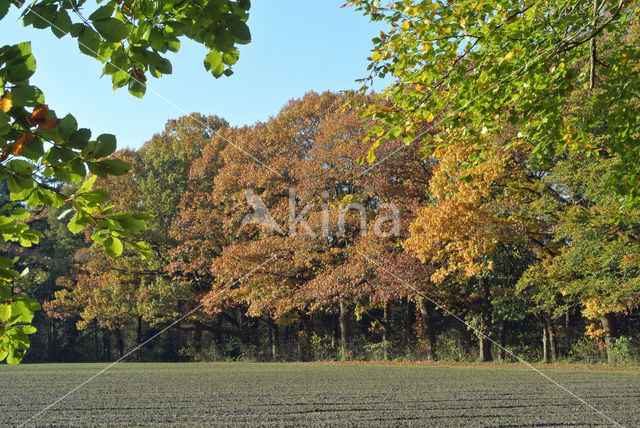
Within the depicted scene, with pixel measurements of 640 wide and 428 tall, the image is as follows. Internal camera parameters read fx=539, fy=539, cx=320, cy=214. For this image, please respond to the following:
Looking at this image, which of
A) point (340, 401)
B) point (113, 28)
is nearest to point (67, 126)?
point (113, 28)

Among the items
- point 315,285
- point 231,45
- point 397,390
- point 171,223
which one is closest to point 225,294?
point 315,285

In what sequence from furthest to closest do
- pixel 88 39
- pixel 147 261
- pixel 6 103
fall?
pixel 147 261
pixel 88 39
pixel 6 103

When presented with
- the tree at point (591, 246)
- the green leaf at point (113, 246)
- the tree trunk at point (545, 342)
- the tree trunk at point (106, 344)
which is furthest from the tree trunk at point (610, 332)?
the tree trunk at point (106, 344)

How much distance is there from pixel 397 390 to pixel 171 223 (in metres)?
23.3

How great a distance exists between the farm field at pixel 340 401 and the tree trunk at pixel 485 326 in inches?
234

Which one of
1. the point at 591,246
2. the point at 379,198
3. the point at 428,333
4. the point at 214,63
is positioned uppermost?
the point at 379,198

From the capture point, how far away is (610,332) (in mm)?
20734

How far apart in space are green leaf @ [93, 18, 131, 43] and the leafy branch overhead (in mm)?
130

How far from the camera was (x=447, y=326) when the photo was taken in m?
29.5

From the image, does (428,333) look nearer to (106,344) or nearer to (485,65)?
(485,65)

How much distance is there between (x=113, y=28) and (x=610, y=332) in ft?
74.8

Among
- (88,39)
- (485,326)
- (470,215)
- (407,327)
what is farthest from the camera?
(407,327)

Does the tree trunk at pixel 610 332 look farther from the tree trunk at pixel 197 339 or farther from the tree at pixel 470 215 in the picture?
the tree trunk at pixel 197 339

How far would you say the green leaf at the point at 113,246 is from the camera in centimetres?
228
